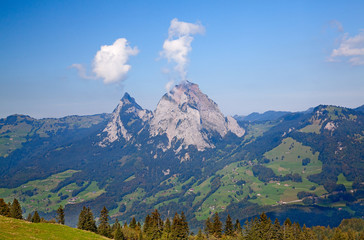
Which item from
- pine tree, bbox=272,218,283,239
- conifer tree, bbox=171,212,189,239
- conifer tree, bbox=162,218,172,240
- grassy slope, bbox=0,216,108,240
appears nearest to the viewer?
grassy slope, bbox=0,216,108,240

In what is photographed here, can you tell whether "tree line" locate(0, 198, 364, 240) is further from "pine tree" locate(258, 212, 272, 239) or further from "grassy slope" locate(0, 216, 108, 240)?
"grassy slope" locate(0, 216, 108, 240)

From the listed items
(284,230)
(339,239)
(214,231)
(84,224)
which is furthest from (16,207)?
(339,239)

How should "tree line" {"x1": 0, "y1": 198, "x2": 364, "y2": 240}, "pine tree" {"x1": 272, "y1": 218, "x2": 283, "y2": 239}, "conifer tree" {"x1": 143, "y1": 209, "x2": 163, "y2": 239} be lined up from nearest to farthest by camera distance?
"tree line" {"x1": 0, "y1": 198, "x2": 364, "y2": 240}
"conifer tree" {"x1": 143, "y1": 209, "x2": 163, "y2": 239}
"pine tree" {"x1": 272, "y1": 218, "x2": 283, "y2": 239}

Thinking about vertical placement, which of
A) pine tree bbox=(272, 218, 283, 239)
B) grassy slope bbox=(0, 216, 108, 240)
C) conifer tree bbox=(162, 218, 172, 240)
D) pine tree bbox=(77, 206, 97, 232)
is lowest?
pine tree bbox=(272, 218, 283, 239)

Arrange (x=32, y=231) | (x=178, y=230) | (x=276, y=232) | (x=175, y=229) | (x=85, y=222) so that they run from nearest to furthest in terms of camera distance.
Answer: (x=32, y=231)
(x=175, y=229)
(x=178, y=230)
(x=85, y=222)
(x=276, y=232)

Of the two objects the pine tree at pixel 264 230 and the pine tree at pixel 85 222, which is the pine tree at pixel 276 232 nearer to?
the pine tree at pixel 264 230

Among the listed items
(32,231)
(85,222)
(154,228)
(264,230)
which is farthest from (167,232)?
(32,231)

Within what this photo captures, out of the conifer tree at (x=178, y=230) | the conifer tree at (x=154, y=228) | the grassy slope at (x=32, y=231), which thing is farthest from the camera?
the conifer tree at (x=154, y=228)

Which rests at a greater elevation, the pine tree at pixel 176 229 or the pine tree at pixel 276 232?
the pine tree at pixel 176 229

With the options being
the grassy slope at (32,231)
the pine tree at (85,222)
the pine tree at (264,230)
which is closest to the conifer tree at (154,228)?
the pine tree at (85,222)

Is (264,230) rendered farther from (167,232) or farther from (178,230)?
(167,232)

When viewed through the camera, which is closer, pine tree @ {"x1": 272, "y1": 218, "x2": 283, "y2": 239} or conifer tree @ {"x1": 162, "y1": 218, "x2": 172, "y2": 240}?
conifer tree @ {"x1": 162, "y1": 218, "x2": 172, "y2": 240}

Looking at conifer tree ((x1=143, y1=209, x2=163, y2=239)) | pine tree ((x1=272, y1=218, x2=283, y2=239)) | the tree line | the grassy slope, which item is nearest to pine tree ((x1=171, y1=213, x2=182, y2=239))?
the tree line

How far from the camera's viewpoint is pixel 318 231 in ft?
516
